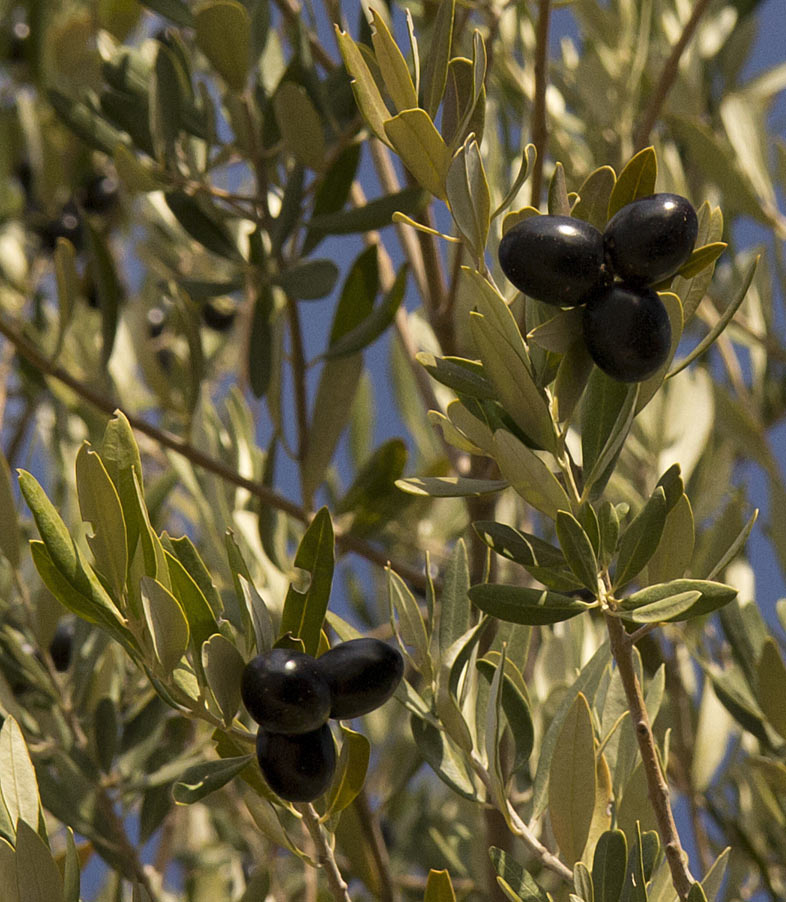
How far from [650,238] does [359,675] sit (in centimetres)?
21

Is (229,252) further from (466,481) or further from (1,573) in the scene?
(466,481)

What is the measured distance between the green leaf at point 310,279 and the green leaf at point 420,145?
0.33m

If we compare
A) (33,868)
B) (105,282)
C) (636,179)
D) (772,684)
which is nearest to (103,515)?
(33,868)

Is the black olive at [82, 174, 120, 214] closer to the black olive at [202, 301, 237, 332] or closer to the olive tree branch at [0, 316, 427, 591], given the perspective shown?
the black olive at [202, 301, 237, 332]

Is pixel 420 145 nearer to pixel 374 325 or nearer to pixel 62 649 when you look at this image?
pixel 374 325

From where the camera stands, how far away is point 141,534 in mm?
522

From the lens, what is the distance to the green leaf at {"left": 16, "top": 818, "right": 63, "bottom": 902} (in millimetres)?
526

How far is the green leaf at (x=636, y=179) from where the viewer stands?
1.71 ft

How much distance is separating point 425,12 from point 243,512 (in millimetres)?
436

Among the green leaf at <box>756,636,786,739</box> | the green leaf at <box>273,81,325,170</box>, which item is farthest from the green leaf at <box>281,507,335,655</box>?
the green leaf at <box>273,81,325,170</box>

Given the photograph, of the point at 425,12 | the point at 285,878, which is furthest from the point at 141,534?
the point at 285,878

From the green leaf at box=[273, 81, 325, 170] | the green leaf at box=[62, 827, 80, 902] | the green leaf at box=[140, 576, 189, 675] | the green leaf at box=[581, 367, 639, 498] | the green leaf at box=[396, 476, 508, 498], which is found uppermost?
the green leaf at box=[273, 81, 325, 170]

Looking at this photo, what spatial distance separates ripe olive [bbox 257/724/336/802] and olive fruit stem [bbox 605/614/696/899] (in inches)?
5.0

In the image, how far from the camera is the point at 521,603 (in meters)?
0.51
